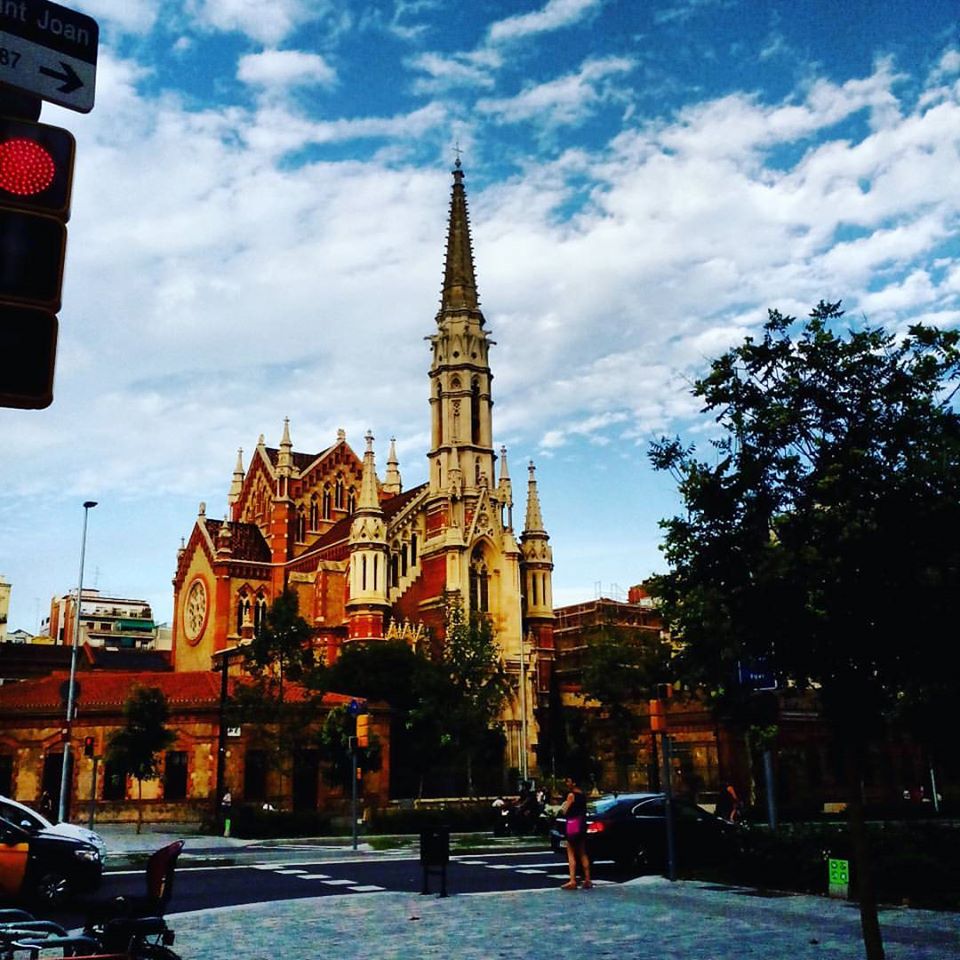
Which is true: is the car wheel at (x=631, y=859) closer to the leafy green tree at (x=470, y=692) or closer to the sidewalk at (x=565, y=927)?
the sidewalk at (x=565, y=927)

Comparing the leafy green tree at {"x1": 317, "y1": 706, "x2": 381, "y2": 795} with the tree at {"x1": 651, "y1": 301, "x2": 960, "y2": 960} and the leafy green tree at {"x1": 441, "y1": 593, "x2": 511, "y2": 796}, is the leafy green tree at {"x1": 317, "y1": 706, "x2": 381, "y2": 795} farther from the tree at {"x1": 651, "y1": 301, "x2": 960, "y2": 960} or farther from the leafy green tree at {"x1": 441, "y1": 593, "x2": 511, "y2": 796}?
the tree at {"x1": 651, "y1": 301, "x2": 960, "y2": 960}

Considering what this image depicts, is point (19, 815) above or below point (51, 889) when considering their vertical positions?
above

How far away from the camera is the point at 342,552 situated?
65938 mm

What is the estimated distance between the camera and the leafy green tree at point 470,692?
45.2 meters

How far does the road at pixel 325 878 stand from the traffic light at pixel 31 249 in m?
11.5

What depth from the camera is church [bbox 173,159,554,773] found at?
62.5 meters

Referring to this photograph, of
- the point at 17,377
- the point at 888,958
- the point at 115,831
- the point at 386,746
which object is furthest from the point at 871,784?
the point at 17,377

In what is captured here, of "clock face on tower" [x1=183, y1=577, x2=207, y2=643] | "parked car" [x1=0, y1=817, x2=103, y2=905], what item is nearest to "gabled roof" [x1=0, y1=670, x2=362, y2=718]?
"clock face on tower" [x1=183, y1=577, x2=207, y2=643]

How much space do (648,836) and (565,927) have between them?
819 cm

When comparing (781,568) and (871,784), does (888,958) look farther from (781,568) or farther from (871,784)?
(871,784)

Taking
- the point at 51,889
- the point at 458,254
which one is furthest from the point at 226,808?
the point at 458,254

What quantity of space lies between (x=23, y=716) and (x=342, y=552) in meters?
27.1

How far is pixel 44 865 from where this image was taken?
15.0m

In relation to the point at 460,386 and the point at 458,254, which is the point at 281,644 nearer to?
the point at 460,386
